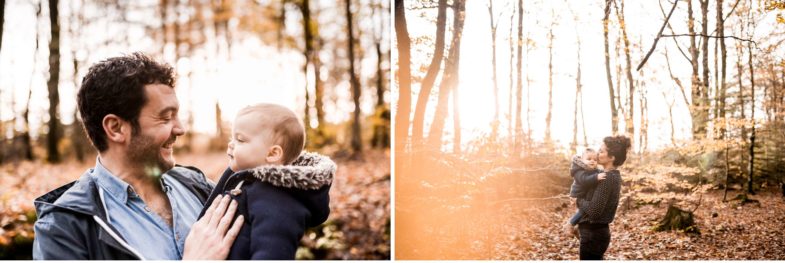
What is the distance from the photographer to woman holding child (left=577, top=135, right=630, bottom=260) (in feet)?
9.46

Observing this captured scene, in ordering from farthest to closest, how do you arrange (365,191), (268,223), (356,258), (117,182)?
(365,191)
(356,258)
(117,182)
(268,223)

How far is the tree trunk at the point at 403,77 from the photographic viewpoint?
3156mm

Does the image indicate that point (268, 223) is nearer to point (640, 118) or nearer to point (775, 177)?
point (640, 118)

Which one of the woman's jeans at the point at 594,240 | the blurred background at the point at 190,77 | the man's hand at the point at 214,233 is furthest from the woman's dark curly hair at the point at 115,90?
the woman's jeans at the point at 594,240

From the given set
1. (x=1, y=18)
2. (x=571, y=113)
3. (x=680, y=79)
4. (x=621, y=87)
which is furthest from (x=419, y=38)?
(x=1, y=18)

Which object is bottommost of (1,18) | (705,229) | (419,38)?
(705,229)

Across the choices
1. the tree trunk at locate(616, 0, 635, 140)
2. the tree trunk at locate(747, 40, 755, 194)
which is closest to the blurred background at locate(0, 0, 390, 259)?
the tree trunk at locate(616, 0, 635, 140)

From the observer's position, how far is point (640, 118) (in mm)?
2992

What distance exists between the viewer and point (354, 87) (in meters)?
4.84

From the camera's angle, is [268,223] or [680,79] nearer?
[268,223]

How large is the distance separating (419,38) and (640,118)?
47.5 inches

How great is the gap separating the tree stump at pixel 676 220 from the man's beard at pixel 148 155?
2341 millimetres

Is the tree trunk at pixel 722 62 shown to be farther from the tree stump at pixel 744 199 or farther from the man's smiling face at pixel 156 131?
the man's smiling face at pixel 156 131

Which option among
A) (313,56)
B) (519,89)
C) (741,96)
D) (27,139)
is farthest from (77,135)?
(741,96)
